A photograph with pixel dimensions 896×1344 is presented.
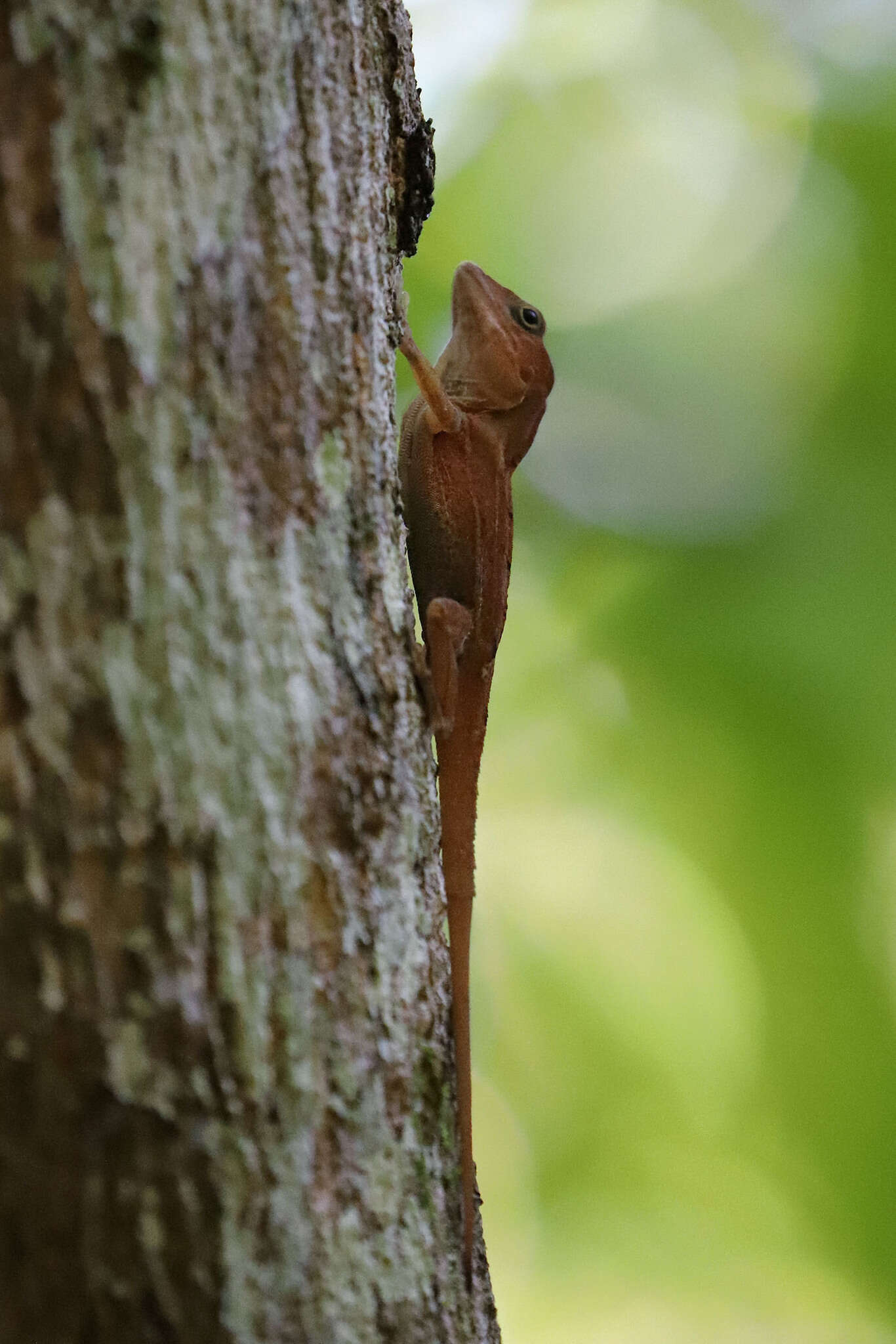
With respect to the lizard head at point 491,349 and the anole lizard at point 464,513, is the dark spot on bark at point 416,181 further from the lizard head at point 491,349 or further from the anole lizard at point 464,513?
the lizard head at point 491,349

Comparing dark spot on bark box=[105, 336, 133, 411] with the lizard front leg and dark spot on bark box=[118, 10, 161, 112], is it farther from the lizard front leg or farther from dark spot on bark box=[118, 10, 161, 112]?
the lizard front leg

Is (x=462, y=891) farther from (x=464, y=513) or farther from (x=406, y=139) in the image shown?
(x=406, y=139)

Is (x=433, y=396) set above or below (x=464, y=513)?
above

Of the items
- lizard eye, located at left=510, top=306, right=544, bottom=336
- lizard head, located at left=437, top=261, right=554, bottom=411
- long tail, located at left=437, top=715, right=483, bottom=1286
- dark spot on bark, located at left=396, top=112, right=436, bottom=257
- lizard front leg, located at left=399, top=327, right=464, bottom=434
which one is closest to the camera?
long tail, located at left=437, top=715, right=483, bottom=1286

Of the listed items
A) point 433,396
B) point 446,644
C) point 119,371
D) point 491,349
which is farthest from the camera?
point 491,349

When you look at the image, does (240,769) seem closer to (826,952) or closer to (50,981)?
(50,981)

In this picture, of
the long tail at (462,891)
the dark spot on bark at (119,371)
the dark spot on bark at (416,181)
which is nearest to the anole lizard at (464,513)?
the long tail at (462,891)

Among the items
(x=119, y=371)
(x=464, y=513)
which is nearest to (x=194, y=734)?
(x=119, y=371)

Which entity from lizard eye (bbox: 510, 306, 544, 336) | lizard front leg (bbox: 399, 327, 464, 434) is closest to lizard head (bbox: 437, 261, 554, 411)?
lizard eye (bbox: 510, 306, 544, 336)
